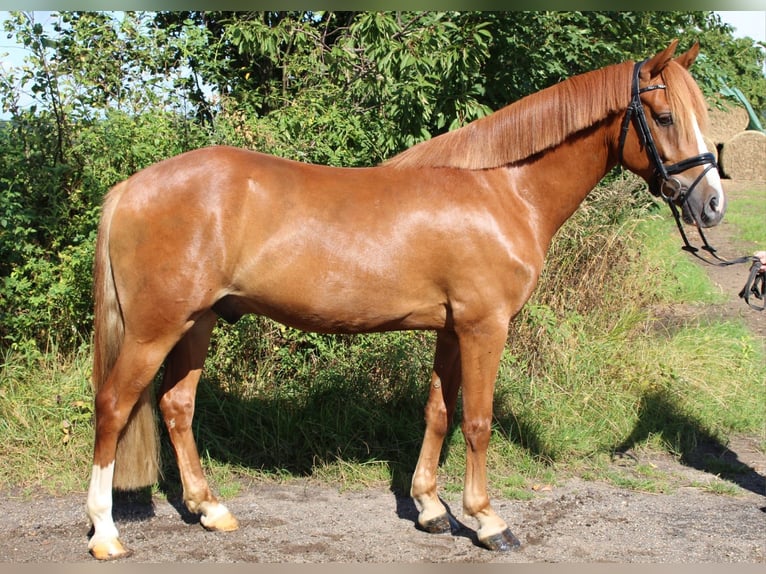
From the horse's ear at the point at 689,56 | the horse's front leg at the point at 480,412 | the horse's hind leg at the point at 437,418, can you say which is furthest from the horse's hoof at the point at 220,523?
the horse's ear at the point at 689,56

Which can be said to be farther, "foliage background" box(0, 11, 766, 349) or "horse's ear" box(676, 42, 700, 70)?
"foliage background" box(0, 11, 766, 349)

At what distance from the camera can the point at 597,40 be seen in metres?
5.94

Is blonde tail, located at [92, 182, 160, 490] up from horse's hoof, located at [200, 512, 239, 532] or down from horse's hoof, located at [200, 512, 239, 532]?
up

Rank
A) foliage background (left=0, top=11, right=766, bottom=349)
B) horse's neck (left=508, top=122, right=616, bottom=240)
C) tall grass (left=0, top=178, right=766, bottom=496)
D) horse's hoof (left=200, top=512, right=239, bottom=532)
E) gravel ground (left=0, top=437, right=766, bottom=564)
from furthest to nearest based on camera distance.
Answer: foliage background (left=0, top=11, right=766, bottom=349), tall grass (left=0, top=178, right=766, bottom=496), horse's hoof (left=200, top=512, right=239, bottom=532), horse's neck (left=508, top=122, right=616, bottom=240), gravel ground (left=0, top=437, right=766, bottom=564)

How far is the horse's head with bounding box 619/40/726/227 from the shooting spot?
11.1ft

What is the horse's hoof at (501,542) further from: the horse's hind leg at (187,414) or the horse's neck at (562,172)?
the horse's neck at (562,172)

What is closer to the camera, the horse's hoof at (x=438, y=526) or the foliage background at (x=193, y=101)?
the horse's hoof at (x=438, y=526)

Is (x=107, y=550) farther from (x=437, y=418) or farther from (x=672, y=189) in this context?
(x=672, y=189)

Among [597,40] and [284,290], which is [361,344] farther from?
[597,40]

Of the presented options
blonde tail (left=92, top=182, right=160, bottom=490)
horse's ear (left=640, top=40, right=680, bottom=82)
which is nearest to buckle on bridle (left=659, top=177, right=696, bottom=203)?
horse's ear (left=640, top=40, right=680, bottom=82)

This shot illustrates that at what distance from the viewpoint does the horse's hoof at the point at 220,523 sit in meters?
3.71

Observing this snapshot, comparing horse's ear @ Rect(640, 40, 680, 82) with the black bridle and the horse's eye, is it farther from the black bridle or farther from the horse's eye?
the horse's eye

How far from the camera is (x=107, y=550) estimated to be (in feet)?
11.1

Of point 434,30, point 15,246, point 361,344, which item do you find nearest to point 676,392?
point 361,344
